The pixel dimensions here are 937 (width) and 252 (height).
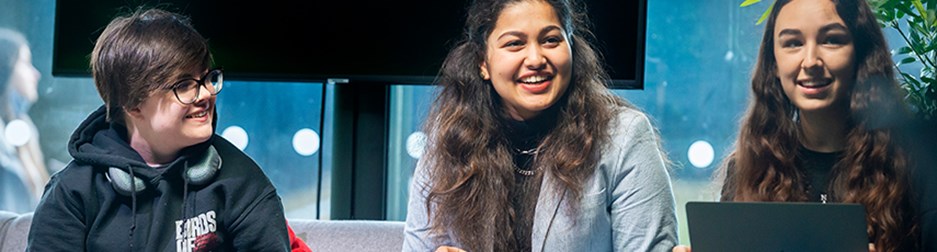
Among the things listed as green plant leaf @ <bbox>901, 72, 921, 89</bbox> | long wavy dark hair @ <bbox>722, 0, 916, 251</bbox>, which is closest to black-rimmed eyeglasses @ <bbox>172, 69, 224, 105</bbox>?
long wavy dark hair @ <bbox>722, 0, 916, 251</bbox>

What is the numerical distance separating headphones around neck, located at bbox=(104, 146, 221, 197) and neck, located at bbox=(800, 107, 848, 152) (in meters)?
1.14

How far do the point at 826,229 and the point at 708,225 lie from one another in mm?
194

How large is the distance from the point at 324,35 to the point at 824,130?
50.8 inches

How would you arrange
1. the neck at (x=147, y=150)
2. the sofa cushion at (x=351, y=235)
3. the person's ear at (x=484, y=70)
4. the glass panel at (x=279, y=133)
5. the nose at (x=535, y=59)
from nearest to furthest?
1. the neck at (x=147, y=150)
2. the nose at (x=535, y=59)
3. the person's ear at (x=484, y=70)
4. the sofa cushion at (x=351, y=235)
5. the glass panel at (x=279, y=133)

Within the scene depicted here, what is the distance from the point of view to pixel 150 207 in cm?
193

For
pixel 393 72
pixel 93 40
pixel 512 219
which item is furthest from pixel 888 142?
pixel 93 40

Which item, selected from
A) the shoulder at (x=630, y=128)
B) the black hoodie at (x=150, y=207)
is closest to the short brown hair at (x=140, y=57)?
the black hoodie at (x=150, y=207)

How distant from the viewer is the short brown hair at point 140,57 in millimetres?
1876

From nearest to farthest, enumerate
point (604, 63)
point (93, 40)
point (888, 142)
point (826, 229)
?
point (826, 229) < point (888, 142) < point (604, 63) < point (93, 40)

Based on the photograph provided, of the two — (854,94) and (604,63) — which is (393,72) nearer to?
(604,63)

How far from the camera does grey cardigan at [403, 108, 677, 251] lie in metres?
2.02

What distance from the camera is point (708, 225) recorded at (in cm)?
174

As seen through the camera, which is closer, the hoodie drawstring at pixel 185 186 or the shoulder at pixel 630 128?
the hoodie drawstring at pixel 185 186

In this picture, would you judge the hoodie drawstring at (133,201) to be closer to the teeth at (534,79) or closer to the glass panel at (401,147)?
the teeth at (534,79)
